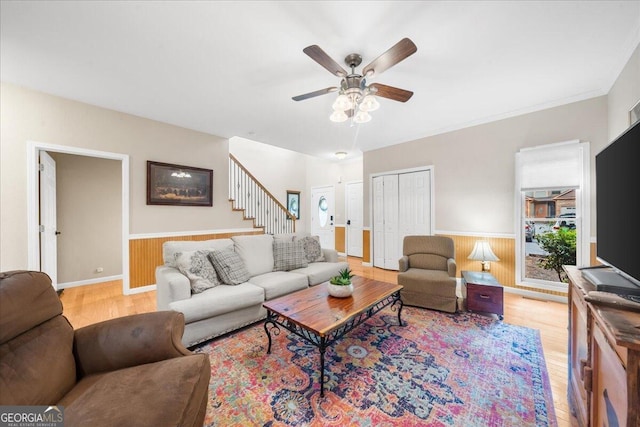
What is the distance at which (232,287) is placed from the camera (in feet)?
7.98

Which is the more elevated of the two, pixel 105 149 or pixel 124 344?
pixel 105 149

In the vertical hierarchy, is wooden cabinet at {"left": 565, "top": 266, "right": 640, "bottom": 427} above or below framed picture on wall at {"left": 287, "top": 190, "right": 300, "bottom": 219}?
below

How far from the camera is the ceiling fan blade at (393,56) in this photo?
159cm

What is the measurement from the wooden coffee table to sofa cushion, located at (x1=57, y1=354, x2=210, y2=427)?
0.71 meters

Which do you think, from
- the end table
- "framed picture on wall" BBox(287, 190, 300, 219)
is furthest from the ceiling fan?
"framed picture on wall" BBox(287, 190, 300, 219)

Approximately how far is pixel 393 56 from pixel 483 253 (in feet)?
9.76

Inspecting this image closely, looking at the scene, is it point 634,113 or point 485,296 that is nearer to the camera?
point 634,113

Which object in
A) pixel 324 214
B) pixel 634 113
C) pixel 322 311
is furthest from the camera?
pixel 324 214

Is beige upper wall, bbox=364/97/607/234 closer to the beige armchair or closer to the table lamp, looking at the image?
the table lamp

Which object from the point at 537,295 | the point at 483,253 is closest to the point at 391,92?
the point at 483,253

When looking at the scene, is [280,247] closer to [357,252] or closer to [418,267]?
[418,267]

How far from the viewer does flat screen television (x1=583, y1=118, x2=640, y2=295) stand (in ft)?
3.34

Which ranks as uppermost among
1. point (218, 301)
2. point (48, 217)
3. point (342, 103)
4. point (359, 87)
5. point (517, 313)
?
point (359, 87)

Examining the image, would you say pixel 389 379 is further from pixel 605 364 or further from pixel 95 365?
pixel 95 365
